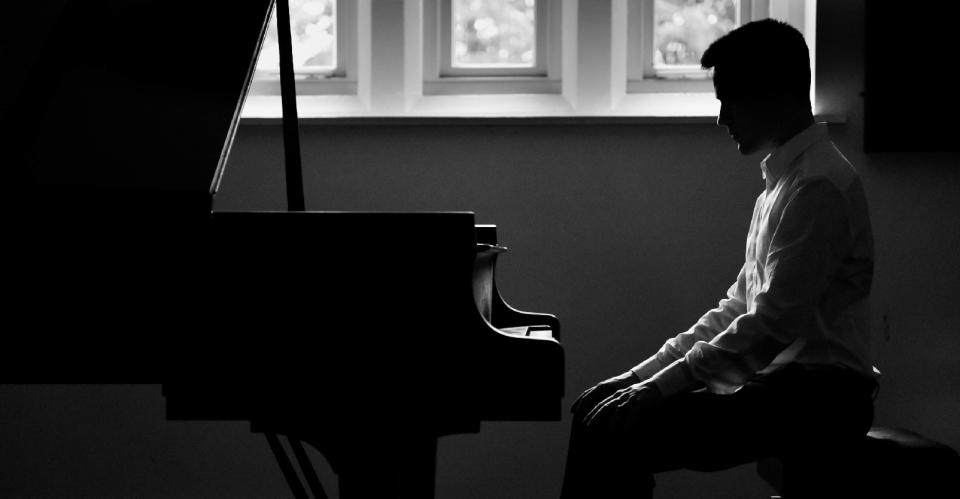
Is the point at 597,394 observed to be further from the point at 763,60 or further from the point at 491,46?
the point at 491,46

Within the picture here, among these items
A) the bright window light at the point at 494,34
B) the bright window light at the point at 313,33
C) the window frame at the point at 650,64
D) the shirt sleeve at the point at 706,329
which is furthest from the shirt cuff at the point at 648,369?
the bright window light at the point at 313,33

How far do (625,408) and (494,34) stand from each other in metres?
1.98

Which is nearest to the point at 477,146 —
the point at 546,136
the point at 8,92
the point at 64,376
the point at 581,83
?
the point at 546,136

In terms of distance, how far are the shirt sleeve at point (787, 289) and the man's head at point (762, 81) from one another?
20 cm

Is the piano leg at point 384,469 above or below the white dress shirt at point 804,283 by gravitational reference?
below

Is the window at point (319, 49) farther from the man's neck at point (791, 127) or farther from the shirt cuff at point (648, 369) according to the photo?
the man's neck at point (791, 127)

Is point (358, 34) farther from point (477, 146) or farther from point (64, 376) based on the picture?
point (64, 376)

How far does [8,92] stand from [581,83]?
1.82 metres

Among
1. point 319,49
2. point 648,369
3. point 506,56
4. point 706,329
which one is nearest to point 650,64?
point 506,56

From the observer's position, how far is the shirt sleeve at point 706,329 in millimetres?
2066

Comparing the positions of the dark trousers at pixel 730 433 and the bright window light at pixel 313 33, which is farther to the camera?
the bright window light at pixel 313 33

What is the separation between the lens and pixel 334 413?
62.9 inches

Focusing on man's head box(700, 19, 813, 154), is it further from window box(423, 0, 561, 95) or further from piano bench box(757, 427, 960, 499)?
window box(423, 0, 561, 95)

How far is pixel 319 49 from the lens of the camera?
337 cm
